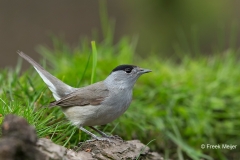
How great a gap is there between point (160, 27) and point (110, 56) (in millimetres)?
5407

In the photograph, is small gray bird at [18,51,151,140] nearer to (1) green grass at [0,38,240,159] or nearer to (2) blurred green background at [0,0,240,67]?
(1) green grass at [0,38,240,159]

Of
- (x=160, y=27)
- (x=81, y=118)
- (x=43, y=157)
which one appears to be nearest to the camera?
(x=43, y=157)

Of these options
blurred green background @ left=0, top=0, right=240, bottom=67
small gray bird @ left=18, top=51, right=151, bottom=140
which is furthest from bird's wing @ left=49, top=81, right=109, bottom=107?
blurred green background @ left=0, top=0, right=240, bottom=67

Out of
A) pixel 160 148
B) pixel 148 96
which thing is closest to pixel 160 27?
pixel 148 96

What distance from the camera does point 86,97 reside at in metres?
4.88

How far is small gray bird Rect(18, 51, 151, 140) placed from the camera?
15.3ft

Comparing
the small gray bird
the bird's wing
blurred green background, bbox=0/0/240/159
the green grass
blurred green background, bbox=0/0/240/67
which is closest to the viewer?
the small gray bird

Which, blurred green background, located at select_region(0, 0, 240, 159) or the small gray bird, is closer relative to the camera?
the small gray bird

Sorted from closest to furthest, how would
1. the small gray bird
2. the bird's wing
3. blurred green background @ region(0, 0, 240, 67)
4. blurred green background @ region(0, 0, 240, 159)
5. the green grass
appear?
1. the small gray bird
2. the bird's wing
3. blurred green background @ region(0, 0, 240, 159)
4. the green grass
5. blurred green background @ region(0, 0, 240, 67)

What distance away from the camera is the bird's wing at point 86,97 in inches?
189

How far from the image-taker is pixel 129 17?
14.0m

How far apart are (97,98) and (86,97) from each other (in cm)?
15

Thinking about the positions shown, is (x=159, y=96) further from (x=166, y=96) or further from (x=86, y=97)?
(x=86, y=97)

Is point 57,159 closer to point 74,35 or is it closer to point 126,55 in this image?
point 126,55
